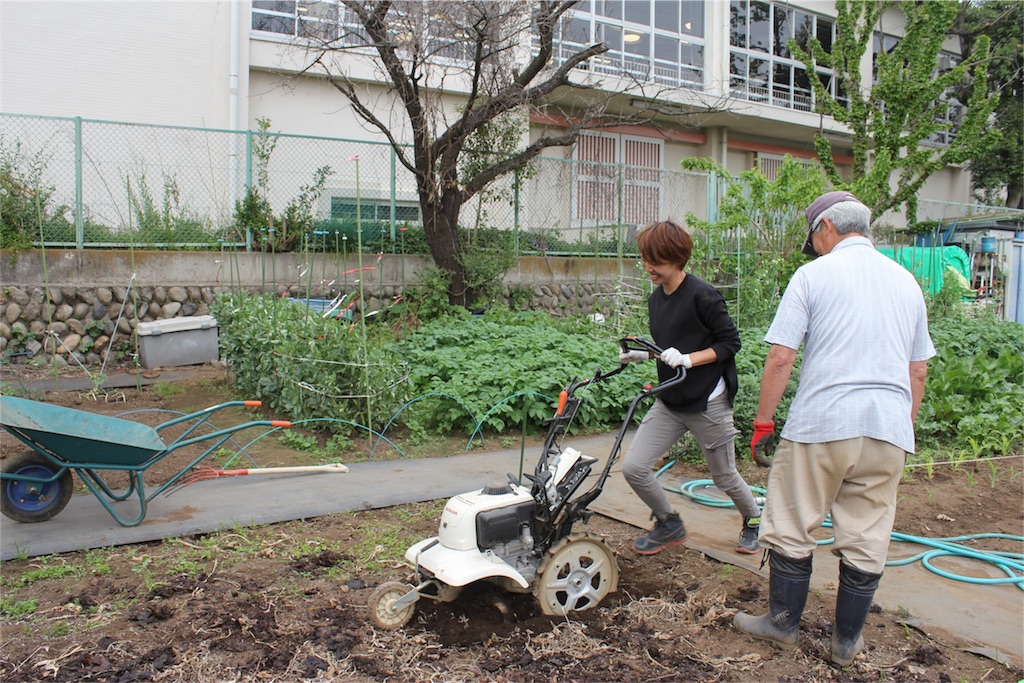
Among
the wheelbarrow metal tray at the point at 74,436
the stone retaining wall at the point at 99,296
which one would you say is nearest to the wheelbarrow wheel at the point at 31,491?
the wheelbarrow metal tray at the point at 74,436

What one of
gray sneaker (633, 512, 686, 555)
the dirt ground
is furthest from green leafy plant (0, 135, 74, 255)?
gray sneaker (633, 512, 686, 555)

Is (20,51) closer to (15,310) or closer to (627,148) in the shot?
(15,310)

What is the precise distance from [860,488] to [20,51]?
14.6 meters

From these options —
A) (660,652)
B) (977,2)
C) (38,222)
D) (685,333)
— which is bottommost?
(660,652)

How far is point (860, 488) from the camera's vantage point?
3.07 m

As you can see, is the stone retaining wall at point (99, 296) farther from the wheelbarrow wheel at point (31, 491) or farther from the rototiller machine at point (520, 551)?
the rototiller machine at point (520, 551)

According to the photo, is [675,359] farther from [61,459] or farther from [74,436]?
[61,459]

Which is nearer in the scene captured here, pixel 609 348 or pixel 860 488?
pixel 860 488

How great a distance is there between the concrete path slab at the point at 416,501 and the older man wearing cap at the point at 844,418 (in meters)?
0.74

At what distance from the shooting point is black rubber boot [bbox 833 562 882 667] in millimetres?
3023

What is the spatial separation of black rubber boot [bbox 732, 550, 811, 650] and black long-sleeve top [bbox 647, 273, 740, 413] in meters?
1.00

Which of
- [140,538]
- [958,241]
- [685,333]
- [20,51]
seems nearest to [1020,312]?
[958,241]

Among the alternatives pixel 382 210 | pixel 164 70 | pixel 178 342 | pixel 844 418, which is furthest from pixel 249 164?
pixel 844 418

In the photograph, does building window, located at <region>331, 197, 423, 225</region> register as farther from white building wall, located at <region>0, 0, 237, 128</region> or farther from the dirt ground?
the dirt ground
